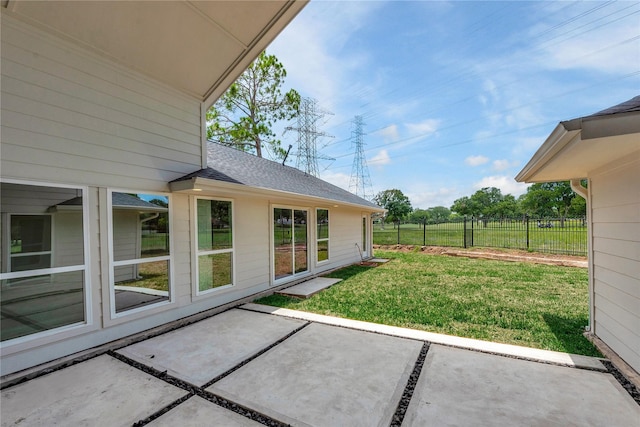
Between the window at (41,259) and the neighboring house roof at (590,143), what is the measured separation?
16.9 ft

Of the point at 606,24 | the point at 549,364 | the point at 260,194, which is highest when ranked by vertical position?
the point at 606,24

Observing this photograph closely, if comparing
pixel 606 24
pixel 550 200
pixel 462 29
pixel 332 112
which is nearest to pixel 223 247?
pixel 462 29

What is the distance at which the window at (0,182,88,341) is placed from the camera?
3.12m

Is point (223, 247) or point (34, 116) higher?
point (34, 116)

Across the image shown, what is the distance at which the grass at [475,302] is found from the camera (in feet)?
13.4

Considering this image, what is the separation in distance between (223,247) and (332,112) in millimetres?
20396

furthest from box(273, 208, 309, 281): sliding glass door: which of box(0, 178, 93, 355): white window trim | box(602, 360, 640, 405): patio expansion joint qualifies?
box(602, 360, 640, 405): patio expansion joint

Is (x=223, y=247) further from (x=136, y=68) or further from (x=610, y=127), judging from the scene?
(x=610, y=127)

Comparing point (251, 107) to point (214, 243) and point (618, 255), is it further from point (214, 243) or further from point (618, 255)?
point (618, 255)

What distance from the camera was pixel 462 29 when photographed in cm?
1309

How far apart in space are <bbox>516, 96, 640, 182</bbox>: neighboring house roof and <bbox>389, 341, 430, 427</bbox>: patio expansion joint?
2.55m

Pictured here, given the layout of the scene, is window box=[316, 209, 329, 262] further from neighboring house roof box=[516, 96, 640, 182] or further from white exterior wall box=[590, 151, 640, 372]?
white exterior wall box=[590, 151, 640, 372]

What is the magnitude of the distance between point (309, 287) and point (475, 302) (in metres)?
3.57

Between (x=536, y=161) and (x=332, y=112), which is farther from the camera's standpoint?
(x=332, y=112)
